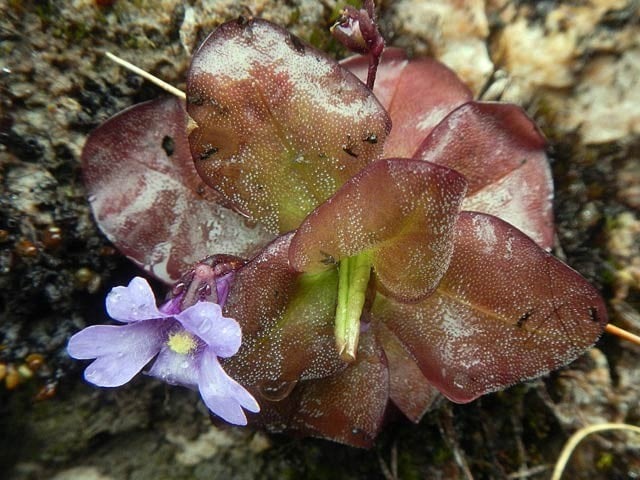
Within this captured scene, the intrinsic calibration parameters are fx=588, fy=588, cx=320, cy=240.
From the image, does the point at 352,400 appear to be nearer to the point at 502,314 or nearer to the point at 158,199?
the point at 502,314

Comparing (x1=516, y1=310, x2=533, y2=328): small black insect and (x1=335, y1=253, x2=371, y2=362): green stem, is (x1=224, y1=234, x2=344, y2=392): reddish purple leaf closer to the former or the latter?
(x1=335, y1=253, x2=371, y2=362): green stem

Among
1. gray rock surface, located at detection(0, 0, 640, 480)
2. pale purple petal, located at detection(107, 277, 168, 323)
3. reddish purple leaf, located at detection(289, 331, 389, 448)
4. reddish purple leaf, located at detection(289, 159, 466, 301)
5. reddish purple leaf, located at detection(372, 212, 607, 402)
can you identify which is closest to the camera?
pale purple petal, located at detection(107, 277, 168, 323)

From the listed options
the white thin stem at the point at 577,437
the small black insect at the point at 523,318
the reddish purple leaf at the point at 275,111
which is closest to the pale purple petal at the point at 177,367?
the reddish purple leaf at the point at 275,111

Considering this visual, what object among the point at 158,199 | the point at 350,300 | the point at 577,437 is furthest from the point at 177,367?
the point at 577,437

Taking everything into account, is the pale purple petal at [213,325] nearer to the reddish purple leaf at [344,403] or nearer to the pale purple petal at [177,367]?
the pale purple petal at [177,367]

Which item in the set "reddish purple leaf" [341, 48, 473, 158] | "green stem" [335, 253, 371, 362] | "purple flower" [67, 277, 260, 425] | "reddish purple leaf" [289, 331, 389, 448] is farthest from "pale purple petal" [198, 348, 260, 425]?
"reddish purple leaf" [341, 48, 473, 158]

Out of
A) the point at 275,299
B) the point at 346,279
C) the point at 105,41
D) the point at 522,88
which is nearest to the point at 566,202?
the point at 522,88
